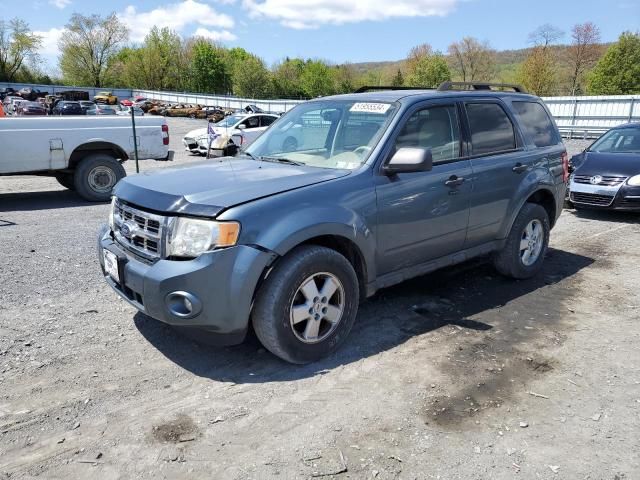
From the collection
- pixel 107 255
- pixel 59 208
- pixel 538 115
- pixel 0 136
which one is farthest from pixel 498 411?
pixel 0 136

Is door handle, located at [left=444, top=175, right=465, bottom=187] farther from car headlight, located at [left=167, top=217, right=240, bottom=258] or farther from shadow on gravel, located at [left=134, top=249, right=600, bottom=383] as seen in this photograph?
car headlight, located at [left=167, top=217, right=240, bottom=258]

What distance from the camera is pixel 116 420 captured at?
3.06 m

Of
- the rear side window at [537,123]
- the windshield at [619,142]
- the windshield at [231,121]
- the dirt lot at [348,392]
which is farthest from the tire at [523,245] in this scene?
the windshield at [231,121]

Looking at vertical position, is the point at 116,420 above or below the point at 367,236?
below

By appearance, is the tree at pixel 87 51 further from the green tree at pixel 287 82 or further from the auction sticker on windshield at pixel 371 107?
the auction sticker on windshield at pixel 371 107

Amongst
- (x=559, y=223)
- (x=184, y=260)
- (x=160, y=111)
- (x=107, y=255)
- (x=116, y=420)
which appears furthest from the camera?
(x=160, y=111)

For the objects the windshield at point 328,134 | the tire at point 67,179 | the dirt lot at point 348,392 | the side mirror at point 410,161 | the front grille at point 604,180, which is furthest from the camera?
the tire at point 67,179

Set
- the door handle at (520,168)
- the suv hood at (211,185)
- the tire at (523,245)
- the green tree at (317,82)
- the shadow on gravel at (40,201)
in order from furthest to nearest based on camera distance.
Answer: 1. the green tree at (317,82)
2. the shadow on gravel at (40,201)
3. the tire at (523,245)
4. the door handle at (520,168)
5. the suv hood at (211,185)

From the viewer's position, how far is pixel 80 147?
9.45 metres

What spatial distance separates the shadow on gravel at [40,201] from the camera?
358 inches

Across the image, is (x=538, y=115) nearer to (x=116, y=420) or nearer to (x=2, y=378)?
(x=116, y=420)

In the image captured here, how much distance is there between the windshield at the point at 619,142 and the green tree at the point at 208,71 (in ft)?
301

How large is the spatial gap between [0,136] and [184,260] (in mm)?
7182

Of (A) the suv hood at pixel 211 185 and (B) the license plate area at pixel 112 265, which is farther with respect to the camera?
(B) the license plate area at pixel 112 265
